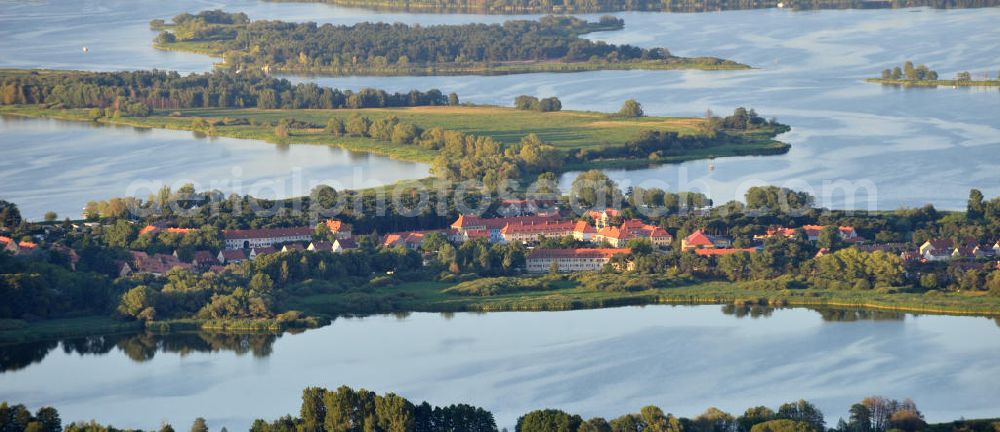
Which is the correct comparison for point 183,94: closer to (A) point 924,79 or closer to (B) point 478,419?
(A) point 924,79

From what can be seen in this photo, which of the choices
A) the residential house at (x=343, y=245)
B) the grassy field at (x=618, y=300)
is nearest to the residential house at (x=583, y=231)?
the grassy field at (x=618, y=300)

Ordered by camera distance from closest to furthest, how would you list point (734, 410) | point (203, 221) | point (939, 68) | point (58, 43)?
point (734, 410) → point (203, 221) → point (939, 68) → point (58, 43)

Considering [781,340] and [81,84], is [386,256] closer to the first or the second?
[781,340]

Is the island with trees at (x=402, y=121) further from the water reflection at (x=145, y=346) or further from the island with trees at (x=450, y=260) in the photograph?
the water reflection at (x=145, y=346)

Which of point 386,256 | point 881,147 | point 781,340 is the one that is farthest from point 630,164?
point 781,340

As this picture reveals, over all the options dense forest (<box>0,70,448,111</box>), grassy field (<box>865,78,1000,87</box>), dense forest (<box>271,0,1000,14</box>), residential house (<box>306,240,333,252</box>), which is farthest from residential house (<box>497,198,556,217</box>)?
dense forest (<box>271,0,1000,14</box>)

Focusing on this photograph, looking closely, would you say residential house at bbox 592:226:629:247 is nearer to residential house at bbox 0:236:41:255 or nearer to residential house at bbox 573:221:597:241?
residential house at bbox 573:221:597:241
